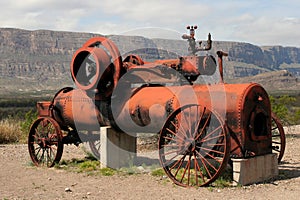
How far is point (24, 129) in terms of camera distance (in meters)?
18.5

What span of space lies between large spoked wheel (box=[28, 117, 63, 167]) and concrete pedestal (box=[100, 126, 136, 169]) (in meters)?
1.14

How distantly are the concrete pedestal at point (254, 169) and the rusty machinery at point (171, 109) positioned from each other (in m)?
0.15

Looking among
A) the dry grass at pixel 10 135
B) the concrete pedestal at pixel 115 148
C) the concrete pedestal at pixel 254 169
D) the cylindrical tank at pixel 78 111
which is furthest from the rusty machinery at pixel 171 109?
the dry grass at pixel 10 135

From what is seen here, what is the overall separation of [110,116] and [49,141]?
6.09ft

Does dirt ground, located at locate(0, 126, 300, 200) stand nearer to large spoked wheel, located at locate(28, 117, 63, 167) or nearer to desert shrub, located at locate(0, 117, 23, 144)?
large spoked wheel, located at locate(28, 117, 63, 167)

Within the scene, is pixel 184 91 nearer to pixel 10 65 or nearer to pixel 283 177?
pixel 283 177

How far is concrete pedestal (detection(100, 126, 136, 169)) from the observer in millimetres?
10852

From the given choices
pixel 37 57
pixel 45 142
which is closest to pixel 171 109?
pixel 45 142

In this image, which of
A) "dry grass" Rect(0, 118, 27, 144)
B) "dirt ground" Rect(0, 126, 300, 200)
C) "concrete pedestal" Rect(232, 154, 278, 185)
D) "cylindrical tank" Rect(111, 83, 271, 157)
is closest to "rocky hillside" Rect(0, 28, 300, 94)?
"dry grass" Rect(0, 118, 27, 144)

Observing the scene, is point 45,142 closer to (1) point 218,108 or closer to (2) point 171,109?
(2) point 171,109

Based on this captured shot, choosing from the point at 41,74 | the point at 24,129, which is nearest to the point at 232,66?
the point at 41,74

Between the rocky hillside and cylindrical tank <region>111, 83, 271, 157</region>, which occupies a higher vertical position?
the rocky hillside

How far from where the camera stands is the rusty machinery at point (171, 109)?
8.80m

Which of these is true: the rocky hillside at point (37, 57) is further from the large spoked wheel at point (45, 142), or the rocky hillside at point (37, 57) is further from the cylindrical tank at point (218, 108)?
the cylindrical tank at point (218, 108)
